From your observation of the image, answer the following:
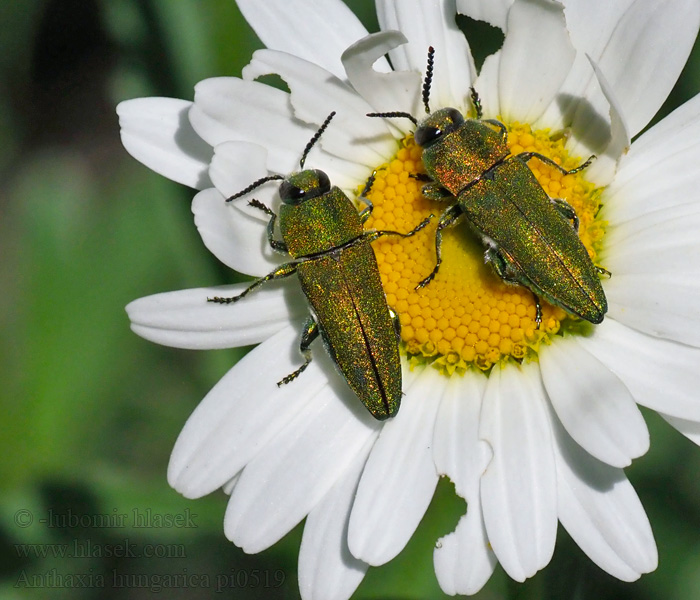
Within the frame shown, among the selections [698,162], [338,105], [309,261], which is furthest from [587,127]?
[309,261]

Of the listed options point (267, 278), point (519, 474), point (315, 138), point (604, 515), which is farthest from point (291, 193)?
point (604, 515)

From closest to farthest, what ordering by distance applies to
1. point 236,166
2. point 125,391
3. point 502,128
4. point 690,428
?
1. point 690,428
2. point 236,166
3. point 502,128
4. point 125,391

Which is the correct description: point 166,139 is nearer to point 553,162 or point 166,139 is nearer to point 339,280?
point 339,280

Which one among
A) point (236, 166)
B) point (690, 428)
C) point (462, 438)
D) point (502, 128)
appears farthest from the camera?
Answer: point (502, 128)

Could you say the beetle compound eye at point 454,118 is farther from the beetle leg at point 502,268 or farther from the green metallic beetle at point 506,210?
the beetle leg at point 502,268

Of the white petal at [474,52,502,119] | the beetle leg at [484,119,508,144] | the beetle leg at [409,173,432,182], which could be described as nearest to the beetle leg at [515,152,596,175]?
the beetle leg at [484,119,508,144]

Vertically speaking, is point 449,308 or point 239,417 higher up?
point 449,308

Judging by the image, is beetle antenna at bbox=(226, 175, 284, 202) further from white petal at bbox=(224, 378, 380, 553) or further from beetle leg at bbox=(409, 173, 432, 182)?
white petal at bbox=(224, 378, 380, 553)

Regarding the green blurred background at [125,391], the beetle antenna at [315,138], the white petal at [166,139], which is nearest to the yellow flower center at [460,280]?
the beetle antenna at [315,138]
